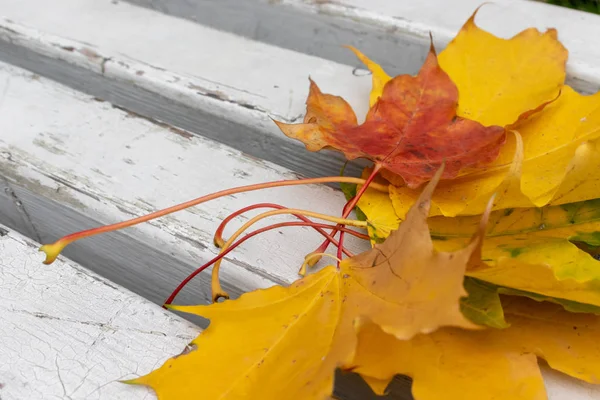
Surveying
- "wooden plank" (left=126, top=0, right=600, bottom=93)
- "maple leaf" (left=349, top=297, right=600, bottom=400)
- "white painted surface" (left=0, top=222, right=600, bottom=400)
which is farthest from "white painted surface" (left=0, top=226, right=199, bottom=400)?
"wooden plank" (left=126, top=0, right=600, bottom=93)

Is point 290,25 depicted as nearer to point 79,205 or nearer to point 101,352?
point 79,205

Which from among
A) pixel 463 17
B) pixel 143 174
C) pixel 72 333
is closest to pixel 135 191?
pixel 143 174

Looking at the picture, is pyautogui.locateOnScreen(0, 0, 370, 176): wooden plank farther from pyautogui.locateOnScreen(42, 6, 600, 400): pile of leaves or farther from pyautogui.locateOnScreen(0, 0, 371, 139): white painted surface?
pyautogui.locateOnScreen(42, 6, 600, 400): pile of leaves

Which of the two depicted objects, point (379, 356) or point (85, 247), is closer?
point (379, 356)

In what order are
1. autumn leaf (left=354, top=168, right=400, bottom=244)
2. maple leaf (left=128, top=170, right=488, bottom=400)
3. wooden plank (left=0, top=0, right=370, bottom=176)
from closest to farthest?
maple leaf (left=128, top=170, right=488, bottom=400) < autumn leaf (left=354, top=168, right=400, bottom=244) < wooden plank (left=0, top=0, right=370, bottom=176)

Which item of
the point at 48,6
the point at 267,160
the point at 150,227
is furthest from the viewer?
the point at 48,6

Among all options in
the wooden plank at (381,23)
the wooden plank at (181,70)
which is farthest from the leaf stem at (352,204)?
the wooden plank at (381,23)

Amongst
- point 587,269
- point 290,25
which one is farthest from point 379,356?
point 290,25

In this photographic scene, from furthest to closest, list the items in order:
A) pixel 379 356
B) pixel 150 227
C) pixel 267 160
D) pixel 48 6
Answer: pixel 48 6
pixel 267 160
pixel 150 227
pixel 379 356
